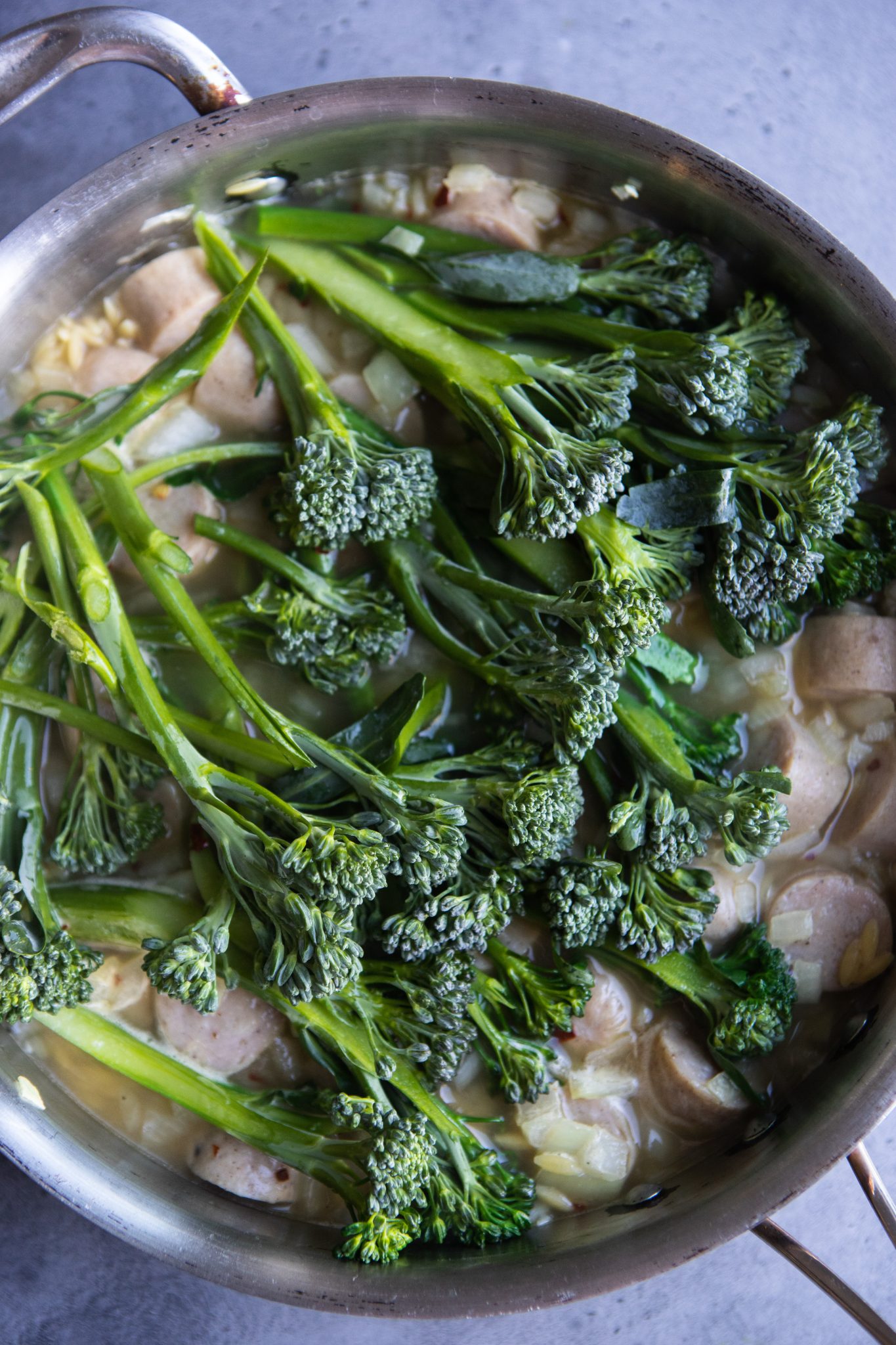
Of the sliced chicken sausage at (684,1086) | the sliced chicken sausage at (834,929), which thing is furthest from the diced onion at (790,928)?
the sliced chicken sausage at (684,1086)

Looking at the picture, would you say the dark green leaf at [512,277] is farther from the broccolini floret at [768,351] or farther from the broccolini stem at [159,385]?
the broccolini stem at [159,385]

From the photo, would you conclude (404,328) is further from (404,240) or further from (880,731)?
(880,731)

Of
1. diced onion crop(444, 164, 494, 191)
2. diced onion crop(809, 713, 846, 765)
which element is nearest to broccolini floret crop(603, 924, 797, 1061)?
diced onion crop(809, 713, 846, 765)

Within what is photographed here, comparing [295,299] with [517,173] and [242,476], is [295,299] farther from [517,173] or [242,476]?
[517,173]

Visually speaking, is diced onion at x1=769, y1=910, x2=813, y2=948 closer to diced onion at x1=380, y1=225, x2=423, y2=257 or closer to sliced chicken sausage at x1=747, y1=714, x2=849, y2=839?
sliced chicken sausage at x1=747, y1=714, x2=849, y2=839

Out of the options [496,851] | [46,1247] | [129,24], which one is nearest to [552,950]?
[496,851]

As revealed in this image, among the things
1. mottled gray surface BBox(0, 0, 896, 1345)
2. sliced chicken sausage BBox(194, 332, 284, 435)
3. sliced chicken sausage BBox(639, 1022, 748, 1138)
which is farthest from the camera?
mottled gray surface BBox(0, 0, 896, 1345)

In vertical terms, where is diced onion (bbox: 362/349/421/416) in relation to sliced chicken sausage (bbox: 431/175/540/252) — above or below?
below
